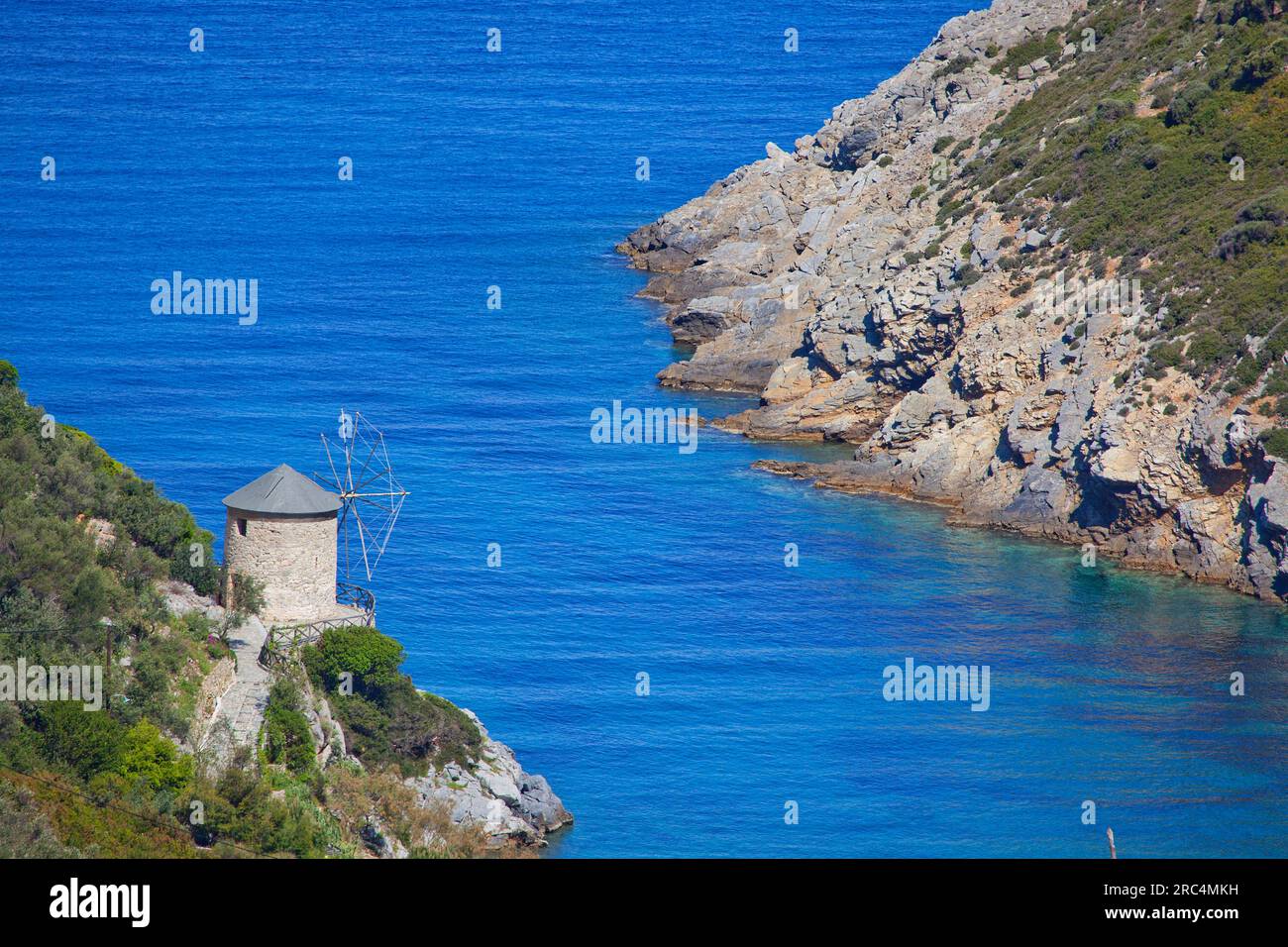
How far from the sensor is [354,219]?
161375mm

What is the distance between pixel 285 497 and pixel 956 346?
160 feet

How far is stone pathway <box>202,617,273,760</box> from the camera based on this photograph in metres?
48.6

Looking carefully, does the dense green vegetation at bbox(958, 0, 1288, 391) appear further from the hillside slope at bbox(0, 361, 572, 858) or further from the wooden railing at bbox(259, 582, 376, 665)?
the wooden railing at bbox(259, 582, 376, 665)

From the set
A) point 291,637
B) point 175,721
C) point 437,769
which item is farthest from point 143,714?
point 437,769

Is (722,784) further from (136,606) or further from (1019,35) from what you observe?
(1019,35)

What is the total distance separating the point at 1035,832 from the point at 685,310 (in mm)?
62704

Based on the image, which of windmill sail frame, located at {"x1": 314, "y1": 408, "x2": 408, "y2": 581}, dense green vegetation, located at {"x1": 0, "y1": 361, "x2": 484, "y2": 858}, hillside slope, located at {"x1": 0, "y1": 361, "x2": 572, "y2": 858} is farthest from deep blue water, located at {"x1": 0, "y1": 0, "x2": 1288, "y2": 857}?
dense green vegetation, located at {"x1": 0, "y1": 361, "x2": 484, "y2": 858}

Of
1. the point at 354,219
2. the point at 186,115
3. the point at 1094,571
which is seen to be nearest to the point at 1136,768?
the point at 1094,571

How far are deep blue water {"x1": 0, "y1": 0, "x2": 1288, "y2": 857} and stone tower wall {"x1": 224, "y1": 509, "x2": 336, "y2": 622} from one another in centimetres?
1056

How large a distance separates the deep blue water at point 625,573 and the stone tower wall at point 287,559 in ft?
34.6

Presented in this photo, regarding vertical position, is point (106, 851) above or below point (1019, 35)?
below

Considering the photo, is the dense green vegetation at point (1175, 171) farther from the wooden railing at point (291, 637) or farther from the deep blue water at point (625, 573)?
the wooden railing at point (291, 637)

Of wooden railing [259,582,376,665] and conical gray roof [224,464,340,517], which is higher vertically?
conical gray roof [224,464,340,517]

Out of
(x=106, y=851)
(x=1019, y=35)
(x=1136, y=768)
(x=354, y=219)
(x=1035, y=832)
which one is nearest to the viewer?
(x=106, y=851)
